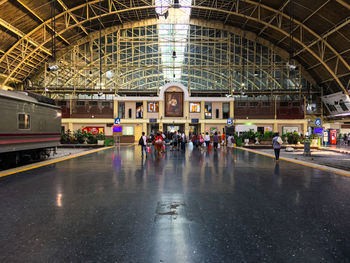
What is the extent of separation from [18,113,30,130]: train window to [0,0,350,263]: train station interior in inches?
3.7

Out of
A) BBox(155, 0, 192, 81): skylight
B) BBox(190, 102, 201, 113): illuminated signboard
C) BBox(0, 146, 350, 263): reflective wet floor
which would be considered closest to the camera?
BBox(0, 146, 350, 263): reflective wet floor

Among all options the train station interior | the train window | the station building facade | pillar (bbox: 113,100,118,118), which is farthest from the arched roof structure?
the train window

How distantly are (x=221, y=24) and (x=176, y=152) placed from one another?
2887 centimetres

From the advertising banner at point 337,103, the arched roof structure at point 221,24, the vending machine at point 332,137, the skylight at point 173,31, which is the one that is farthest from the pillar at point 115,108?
the advertising banner at point 337,103

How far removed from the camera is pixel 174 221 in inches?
170

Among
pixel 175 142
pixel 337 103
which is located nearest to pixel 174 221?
pixel 175 142

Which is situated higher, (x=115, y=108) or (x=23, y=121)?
(x=115, y=108)

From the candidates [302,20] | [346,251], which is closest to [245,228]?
[346,251]

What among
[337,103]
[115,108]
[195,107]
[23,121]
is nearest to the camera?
[23,121]

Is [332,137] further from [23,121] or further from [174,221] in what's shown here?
[23,121]

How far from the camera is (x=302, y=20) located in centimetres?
2836

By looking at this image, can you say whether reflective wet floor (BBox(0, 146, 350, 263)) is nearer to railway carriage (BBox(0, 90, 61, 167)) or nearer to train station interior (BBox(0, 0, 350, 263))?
train station interior (BBox(0, 0, 350, 263))

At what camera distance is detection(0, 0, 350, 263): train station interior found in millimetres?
Answer: 3582

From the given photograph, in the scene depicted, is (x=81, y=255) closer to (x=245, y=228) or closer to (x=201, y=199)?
(x=245, y=228)
